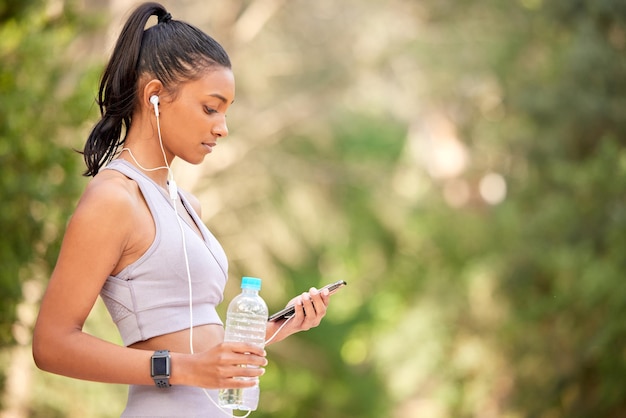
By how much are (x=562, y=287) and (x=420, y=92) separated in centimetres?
636

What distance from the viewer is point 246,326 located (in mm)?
2191

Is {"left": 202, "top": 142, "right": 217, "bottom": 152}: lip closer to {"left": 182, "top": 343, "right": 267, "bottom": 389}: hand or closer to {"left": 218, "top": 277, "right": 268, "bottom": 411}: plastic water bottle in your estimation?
{"left": 218, "top": 277, "right": 268, "bottom": 411}: plastic water bottle

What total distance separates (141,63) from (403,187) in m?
14.2

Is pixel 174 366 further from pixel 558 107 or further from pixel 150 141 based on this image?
pixel 558 107

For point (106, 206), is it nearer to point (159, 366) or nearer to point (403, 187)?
point (159, 366)

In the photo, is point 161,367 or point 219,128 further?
point 219,128

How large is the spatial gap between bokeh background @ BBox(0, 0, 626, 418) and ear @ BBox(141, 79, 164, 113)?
2933mm

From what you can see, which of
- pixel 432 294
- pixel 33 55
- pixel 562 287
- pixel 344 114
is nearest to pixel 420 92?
pixel 344 114

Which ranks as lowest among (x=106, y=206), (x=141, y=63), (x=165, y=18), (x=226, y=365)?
(x=226, y=365)

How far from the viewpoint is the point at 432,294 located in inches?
512

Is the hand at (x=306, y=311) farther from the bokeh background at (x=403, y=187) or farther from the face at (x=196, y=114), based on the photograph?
the bokeh background at (x=403, y=187)

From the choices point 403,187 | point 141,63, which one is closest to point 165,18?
point 141,63

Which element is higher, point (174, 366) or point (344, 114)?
point (344, 114)

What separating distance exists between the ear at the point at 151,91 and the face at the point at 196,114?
25mm
